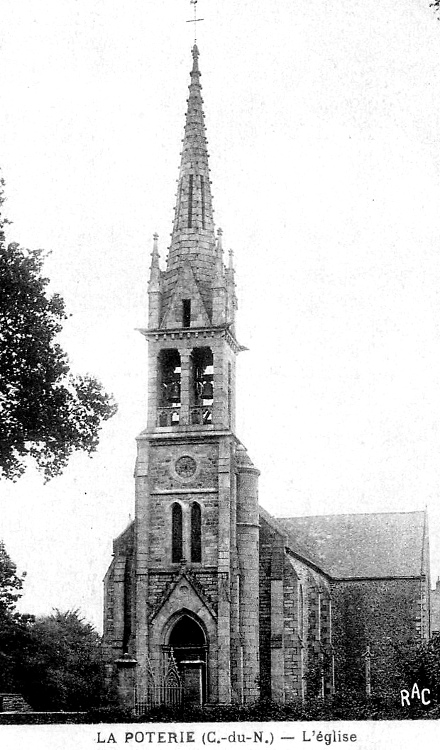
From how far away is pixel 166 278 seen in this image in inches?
1950

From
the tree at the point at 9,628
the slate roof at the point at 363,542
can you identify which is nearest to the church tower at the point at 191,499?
the tree at the point at 9,628

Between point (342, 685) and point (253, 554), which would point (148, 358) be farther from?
point (342, 685)

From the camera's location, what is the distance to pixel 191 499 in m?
46.5

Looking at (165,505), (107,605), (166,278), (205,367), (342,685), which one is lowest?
(342,685)

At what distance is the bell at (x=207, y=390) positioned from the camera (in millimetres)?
48562

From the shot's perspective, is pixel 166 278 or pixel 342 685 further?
pixel 342 685

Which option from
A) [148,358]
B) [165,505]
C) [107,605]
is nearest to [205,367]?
[148,358]

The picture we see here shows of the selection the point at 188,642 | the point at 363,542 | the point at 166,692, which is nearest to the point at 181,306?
the point at 188,642

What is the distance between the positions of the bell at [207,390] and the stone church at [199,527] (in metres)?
0.05

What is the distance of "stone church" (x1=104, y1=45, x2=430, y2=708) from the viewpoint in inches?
1773

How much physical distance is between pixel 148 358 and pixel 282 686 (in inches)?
568

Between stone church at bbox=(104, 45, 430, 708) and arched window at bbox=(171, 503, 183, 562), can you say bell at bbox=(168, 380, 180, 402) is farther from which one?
arched window at bbox=(171, 503, 183, 562)

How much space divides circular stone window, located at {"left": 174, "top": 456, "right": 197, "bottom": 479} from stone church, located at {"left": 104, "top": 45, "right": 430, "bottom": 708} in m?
0.06

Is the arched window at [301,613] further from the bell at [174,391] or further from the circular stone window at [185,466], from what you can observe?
the bell at [174,391]
